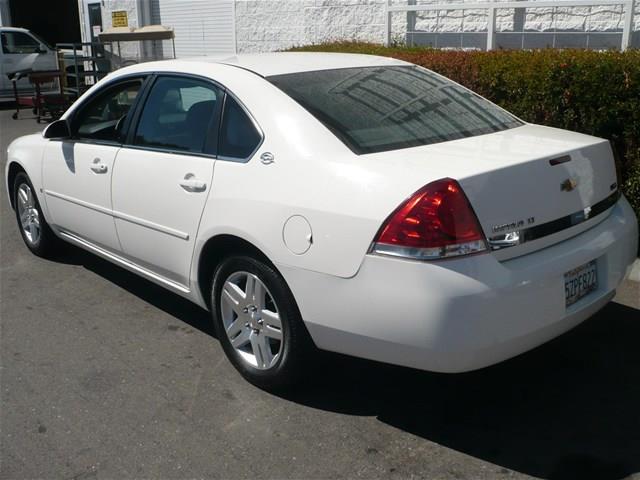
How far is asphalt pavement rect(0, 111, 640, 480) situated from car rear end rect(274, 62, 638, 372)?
45 centimetres

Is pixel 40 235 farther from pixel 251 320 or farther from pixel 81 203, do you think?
pixel 251 320

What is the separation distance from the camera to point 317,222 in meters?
3.32

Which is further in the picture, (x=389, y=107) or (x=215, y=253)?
(x=215, y=253)

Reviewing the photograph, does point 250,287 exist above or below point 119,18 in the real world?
below

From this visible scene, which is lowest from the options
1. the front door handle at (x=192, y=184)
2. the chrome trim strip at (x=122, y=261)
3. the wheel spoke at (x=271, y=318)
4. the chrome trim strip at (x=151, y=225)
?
the chrome trim strip at (x=122, y=261)

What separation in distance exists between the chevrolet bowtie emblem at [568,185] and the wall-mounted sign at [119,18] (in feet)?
A: 56.4

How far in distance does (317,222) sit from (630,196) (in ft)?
10.7

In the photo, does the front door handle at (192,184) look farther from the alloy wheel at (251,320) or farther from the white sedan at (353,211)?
the alloy wheel at (251,320)

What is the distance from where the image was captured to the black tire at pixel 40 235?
590 cm

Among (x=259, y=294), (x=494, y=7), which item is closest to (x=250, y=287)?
(x=259, y=294)

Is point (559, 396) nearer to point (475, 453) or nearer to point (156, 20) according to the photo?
point (475, 453)

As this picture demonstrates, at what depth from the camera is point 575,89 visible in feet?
19.0

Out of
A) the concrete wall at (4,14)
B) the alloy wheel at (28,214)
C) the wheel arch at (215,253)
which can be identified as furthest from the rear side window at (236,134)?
the concrete wall at (4,14)

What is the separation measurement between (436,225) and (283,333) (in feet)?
3.25
